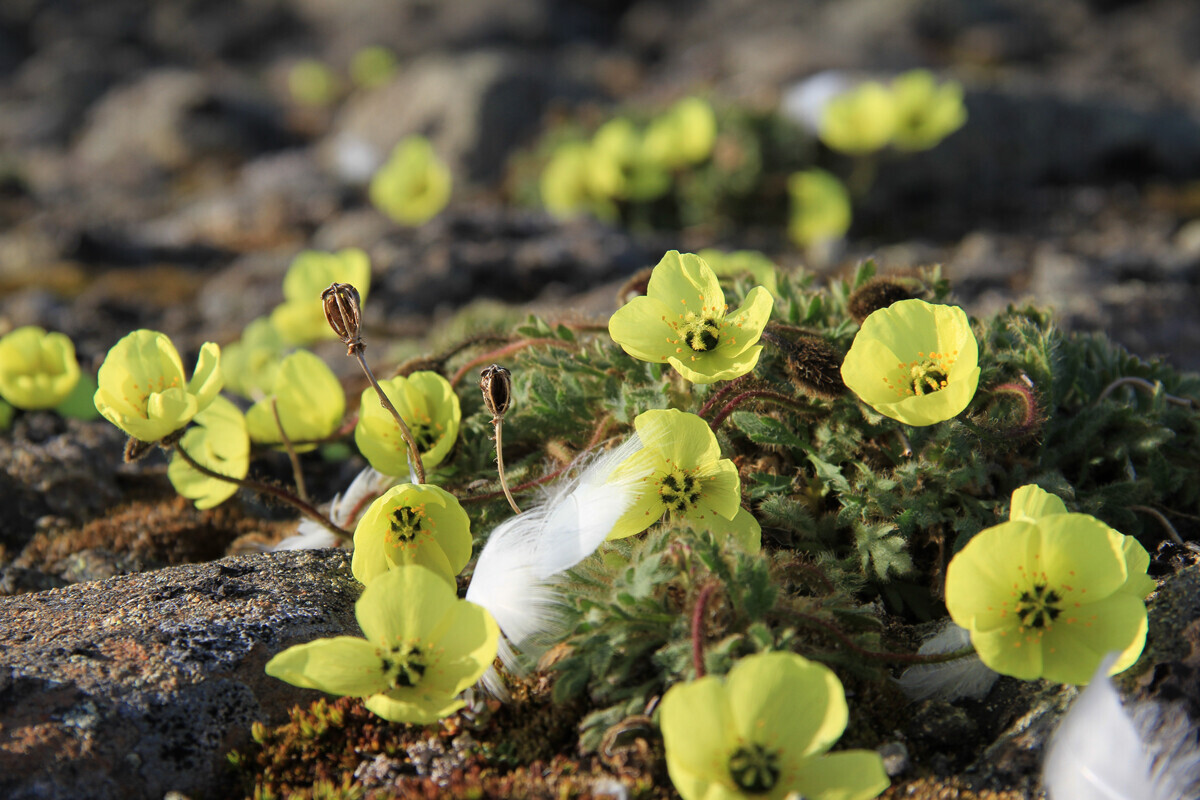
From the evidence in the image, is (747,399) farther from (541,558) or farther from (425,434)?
(425,434)

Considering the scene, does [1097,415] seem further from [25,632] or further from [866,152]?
[866,152]

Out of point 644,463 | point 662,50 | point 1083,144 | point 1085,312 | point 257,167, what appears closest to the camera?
point 644,463

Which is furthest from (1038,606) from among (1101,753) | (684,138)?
(684,138)

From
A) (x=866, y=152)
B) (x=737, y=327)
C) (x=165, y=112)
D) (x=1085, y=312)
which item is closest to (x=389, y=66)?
(x=165, y=112)

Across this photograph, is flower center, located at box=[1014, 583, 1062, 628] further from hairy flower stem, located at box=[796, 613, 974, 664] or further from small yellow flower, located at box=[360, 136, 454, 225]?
small yellow flower, located at box=[360, 136, 454, 225]

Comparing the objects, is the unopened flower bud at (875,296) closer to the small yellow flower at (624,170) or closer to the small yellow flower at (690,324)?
the small yellow flower at (690,324)
